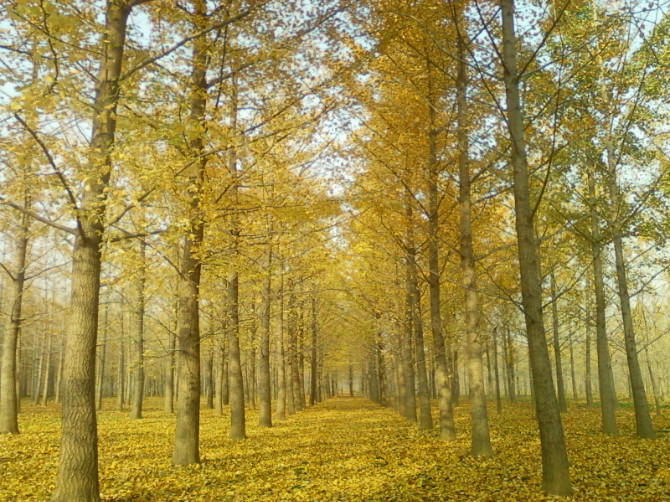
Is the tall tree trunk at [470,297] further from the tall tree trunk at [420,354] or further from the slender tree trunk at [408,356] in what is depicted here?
the slender tree trunk at [408,356]

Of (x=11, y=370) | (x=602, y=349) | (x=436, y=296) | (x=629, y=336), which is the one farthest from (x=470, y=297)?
(x=11, y=370)

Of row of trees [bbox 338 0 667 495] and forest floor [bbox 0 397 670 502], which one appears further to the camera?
row of trees [bbox 338 0 667 495]

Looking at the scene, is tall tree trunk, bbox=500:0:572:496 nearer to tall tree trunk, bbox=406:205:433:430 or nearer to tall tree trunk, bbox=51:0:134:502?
tall tree trunk, bbox=51:0:134:502

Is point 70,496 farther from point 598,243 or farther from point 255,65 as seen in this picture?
point 598,243

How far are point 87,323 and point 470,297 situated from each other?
6941 mm

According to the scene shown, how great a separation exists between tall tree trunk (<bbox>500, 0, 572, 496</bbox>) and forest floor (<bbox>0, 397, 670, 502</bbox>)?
405 millimetres

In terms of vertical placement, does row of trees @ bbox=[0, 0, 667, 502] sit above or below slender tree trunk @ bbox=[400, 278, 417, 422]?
above

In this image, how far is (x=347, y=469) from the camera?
25.9 feet

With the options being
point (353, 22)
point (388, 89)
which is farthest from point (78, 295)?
point (388, 89)

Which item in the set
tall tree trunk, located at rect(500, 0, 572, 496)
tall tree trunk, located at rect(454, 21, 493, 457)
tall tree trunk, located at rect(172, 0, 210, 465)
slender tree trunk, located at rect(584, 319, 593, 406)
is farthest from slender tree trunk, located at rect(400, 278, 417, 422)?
slender tree trunk, located at rect(584, 319, 593, 406)

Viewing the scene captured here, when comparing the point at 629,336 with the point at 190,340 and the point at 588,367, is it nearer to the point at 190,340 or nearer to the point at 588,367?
the point at 190,340

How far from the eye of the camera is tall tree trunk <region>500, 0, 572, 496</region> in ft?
18.8

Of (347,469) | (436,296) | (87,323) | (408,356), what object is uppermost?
(436,296)

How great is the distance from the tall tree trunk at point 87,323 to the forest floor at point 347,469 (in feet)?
3.16
